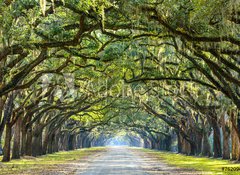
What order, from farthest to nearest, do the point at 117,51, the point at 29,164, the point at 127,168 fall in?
the point at 29,164, the point at 127,168, the point at 117,51

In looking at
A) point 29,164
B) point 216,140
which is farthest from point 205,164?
point 29,164

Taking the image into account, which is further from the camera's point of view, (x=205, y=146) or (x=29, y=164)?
(x=205, y=146)

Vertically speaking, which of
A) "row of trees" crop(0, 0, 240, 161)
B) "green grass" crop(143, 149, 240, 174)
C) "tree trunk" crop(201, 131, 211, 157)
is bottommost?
"green grass" crop(143, 149, 240, 174)

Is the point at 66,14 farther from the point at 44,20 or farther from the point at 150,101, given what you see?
the point at 150,101

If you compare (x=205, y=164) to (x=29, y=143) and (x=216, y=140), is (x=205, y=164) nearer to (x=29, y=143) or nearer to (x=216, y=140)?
(x=216, y=140)

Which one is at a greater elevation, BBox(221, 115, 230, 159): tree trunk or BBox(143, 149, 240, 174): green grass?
BBox(221, 115, 230, 159): tree trunk

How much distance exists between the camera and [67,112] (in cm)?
4366

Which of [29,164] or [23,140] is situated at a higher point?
[23,140]

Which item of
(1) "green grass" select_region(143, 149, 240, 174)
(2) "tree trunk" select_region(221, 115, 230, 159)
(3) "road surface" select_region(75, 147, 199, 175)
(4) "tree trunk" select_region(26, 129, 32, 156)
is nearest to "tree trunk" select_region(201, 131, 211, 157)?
(2) "tree trunk" select_region(221, 115, 230, 159)

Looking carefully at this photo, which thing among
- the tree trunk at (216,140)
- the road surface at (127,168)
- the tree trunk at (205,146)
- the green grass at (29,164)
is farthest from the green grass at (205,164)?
the green grass at (29,164)

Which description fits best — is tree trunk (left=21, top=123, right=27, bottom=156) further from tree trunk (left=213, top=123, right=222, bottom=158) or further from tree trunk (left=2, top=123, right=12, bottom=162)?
tree trunk (left=213, top=123, right=222, bottom=158)

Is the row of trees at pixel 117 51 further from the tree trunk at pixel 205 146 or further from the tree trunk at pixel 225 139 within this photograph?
the tree trunk at pixel 205 146

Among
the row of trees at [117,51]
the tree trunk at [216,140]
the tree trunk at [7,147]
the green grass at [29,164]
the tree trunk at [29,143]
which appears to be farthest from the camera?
the tree trunk at [29,143]

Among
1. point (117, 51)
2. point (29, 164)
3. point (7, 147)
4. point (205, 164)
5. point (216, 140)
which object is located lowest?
point (205, 164)
